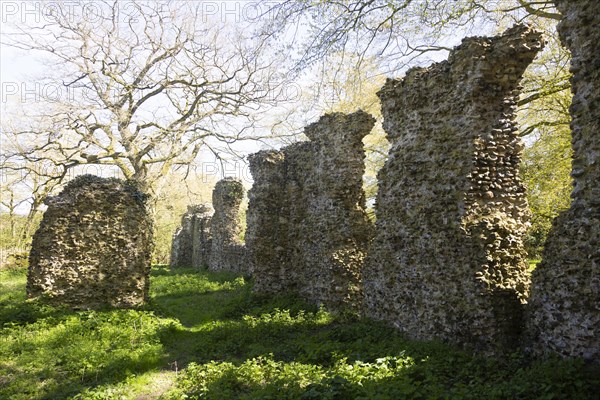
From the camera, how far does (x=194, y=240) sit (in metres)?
28.4

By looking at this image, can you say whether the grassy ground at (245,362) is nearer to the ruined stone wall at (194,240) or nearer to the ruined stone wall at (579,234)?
the ruined stone wall at (579,234)

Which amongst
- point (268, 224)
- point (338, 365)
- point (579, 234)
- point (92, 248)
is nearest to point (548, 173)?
point (579, 234)

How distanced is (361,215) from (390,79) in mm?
3791

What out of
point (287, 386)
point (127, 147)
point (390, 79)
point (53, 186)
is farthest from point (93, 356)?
point (53, 186)

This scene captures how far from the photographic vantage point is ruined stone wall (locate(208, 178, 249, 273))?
22.9 m

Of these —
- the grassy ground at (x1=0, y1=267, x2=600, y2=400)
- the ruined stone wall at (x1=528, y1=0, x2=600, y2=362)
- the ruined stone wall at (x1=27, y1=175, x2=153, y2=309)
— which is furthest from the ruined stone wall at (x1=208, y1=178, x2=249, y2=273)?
the ruined stone wall at (x1=528, y1=0, x2=600, y2=362)

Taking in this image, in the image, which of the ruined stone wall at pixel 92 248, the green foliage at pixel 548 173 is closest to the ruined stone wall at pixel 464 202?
the green foliage at pixel 548 173

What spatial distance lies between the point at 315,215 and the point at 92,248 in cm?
627

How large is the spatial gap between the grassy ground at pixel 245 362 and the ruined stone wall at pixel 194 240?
49.4ft

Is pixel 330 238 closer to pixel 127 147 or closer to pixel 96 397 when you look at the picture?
pixel 96 397

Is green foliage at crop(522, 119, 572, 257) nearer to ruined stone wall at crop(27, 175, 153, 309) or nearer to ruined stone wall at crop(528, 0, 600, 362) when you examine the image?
ruined stone wall at crop(528, 0, 600, 362)

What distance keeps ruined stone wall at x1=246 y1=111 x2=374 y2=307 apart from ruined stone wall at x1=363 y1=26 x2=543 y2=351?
2.61m

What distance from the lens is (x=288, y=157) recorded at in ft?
49.1

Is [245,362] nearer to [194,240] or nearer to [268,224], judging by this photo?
[268,224]
